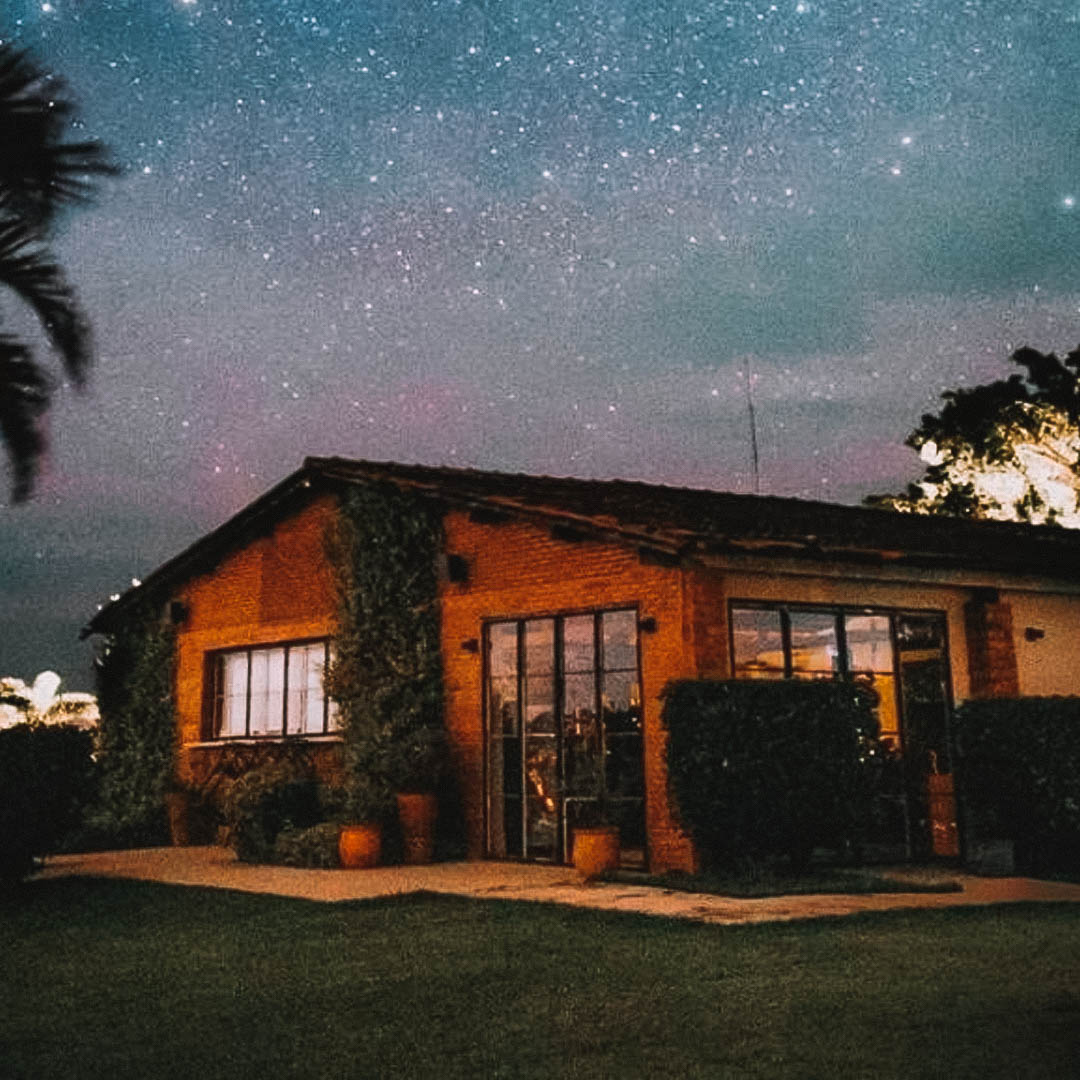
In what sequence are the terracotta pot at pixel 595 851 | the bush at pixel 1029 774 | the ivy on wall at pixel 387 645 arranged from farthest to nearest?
the ivy on wall at pixel 387 645 < the bush at pixel 1029 774 < the terracotta pot at pixel 595 851

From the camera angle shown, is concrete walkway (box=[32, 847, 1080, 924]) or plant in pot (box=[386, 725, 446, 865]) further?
plant in pot (box=[386, 725, 446, 865])

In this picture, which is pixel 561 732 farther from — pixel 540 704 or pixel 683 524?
pixel 683 524

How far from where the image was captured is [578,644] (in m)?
12.8

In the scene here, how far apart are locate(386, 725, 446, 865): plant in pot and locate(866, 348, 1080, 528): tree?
16.7 meters


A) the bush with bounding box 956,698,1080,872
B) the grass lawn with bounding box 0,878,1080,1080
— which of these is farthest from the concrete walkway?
the bush with bounding box 956,698,1080,872

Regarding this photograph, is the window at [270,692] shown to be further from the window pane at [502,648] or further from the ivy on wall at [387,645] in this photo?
the window pane at [502,648]

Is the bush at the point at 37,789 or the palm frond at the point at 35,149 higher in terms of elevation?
the palm frond at the point at 35,149

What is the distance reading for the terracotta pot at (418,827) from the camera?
524 inches

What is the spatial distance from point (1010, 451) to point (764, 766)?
18.5 m

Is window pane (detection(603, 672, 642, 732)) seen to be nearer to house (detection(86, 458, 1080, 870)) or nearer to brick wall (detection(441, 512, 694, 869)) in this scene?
house (detection(86, 458, 1080, 870))

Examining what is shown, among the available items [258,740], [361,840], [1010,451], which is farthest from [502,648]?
[1010,451]

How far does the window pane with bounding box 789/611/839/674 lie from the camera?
40.6 feet

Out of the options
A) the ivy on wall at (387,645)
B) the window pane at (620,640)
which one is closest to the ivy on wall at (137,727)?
the ivy on wall at (387,645)

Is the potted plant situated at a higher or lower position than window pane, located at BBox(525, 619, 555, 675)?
lower
